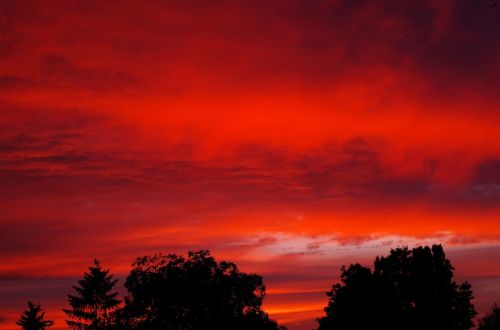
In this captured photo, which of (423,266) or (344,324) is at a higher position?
(423,266)

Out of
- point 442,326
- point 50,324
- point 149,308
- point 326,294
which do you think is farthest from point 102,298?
point 442,326

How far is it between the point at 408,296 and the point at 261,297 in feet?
63.4

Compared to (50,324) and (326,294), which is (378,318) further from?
(50,324)

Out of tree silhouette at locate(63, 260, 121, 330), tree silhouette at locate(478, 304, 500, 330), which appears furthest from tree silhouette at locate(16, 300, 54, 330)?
tree silhouette at locate(478, 304, 500, 330)

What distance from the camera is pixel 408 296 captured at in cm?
8294

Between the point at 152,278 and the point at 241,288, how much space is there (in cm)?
1181

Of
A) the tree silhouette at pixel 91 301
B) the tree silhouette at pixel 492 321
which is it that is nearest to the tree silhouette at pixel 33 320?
the tree silhouette at pixel 91 301

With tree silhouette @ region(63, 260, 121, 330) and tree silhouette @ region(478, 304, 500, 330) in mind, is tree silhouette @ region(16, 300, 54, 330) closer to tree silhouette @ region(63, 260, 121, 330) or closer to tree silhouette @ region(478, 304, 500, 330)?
tree silhouette @ region(63, 260, 121, 330)

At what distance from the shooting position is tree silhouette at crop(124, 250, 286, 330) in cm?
8075

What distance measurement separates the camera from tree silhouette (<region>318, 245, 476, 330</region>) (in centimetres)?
8019

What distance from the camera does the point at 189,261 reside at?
84.1 meters

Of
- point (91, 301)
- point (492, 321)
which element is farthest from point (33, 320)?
point (492, 321)

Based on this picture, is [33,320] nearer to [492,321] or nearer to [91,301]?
[91,301]

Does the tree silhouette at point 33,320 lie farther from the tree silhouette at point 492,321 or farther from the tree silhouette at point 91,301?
the tree silhouette at point 492,321
